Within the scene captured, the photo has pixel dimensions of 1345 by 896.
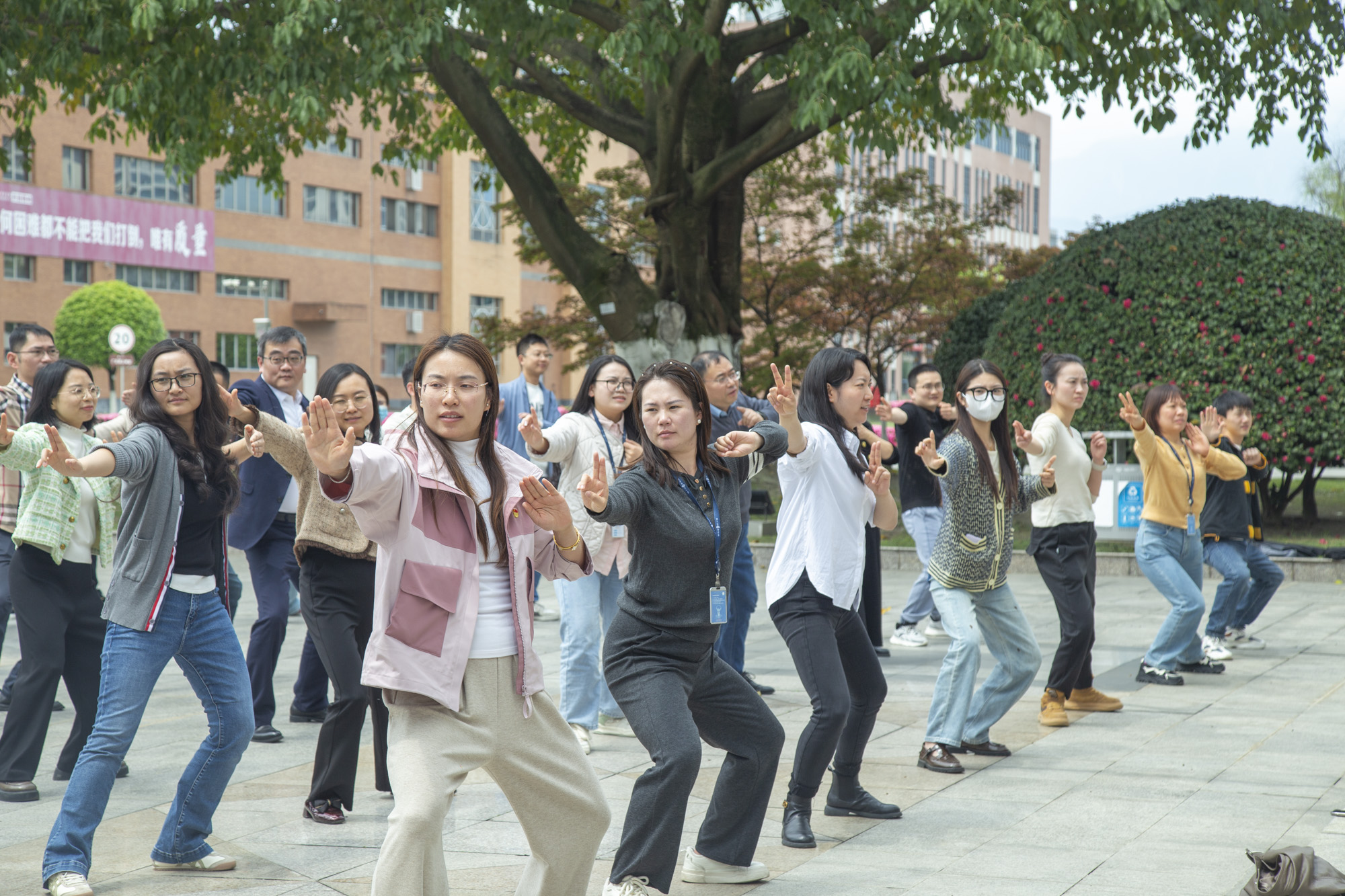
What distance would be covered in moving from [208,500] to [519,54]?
781cm

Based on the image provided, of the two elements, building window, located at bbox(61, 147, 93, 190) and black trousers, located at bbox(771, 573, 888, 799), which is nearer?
black trousers, located at bbox(771, 573, 888, 799)

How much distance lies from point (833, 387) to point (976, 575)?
1.40 meters

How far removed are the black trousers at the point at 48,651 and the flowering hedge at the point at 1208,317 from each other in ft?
37.4

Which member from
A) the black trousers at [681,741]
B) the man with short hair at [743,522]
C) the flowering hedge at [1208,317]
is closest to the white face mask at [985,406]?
the man with short hair at [743,522]

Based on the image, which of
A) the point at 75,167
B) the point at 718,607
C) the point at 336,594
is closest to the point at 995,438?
the point at 718,607

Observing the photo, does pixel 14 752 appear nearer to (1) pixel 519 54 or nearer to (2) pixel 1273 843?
(2) pixel 1273 843

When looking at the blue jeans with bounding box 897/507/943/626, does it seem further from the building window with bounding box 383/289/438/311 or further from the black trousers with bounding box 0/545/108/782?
the building window with bounding box 383/289/438/311

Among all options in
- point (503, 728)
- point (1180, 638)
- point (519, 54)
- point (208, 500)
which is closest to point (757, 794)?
point (503, 728)

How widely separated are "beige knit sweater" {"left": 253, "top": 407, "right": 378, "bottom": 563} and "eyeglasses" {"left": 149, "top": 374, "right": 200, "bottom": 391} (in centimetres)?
63

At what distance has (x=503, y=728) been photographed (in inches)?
135

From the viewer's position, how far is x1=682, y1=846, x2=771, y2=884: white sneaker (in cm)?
442

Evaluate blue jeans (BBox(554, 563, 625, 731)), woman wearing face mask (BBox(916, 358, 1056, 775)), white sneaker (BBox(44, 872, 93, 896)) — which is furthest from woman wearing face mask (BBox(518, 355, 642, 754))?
white sneaker (BBox(44, 872, 93, 896))

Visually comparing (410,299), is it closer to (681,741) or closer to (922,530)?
(922,530)

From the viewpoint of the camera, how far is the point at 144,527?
4.55 metres
